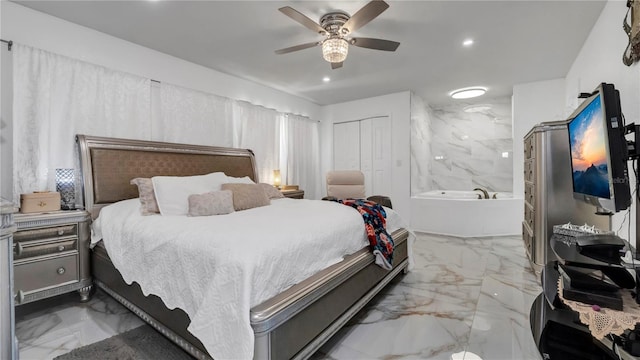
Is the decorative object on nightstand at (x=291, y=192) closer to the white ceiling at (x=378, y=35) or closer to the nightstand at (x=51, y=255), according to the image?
the white ceiling at (x=378, y=35)

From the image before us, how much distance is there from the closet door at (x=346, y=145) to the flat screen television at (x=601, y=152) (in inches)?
158

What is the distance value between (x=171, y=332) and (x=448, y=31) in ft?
11.3

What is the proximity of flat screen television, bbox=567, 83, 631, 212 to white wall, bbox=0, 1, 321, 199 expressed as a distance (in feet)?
12.8

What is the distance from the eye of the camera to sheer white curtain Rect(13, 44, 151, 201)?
2467 mm

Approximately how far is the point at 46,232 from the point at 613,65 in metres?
4.79

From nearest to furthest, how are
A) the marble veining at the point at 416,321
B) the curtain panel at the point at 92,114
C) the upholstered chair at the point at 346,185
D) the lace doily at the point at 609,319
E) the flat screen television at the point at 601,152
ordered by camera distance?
the lace doily at the point at 609,319
the flat screen television at the point at 601,152
the marble veining at the point at 416,321
the curtain panel at the point at 92,114
the upholstered chair at the point at 346,185

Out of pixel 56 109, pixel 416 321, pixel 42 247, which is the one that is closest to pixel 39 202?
pixel 42 247

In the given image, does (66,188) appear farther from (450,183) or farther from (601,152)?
(450,183)

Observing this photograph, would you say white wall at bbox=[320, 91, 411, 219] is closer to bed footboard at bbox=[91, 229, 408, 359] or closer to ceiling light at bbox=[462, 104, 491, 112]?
ceiling light at bbox=[462, 104, 491, 112]

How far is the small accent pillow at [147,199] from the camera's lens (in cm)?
238

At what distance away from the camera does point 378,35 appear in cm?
302

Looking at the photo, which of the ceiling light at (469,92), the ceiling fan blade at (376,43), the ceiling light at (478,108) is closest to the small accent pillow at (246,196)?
the ceiling fan blade at (376,43)

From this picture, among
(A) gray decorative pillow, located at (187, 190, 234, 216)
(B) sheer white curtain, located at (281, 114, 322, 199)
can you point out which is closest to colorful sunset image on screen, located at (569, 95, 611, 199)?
(A) gray decorative pillow, located at (187, 190, 234, 216)

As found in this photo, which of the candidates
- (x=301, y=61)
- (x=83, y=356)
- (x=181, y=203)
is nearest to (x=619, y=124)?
(x=181, y=203)
